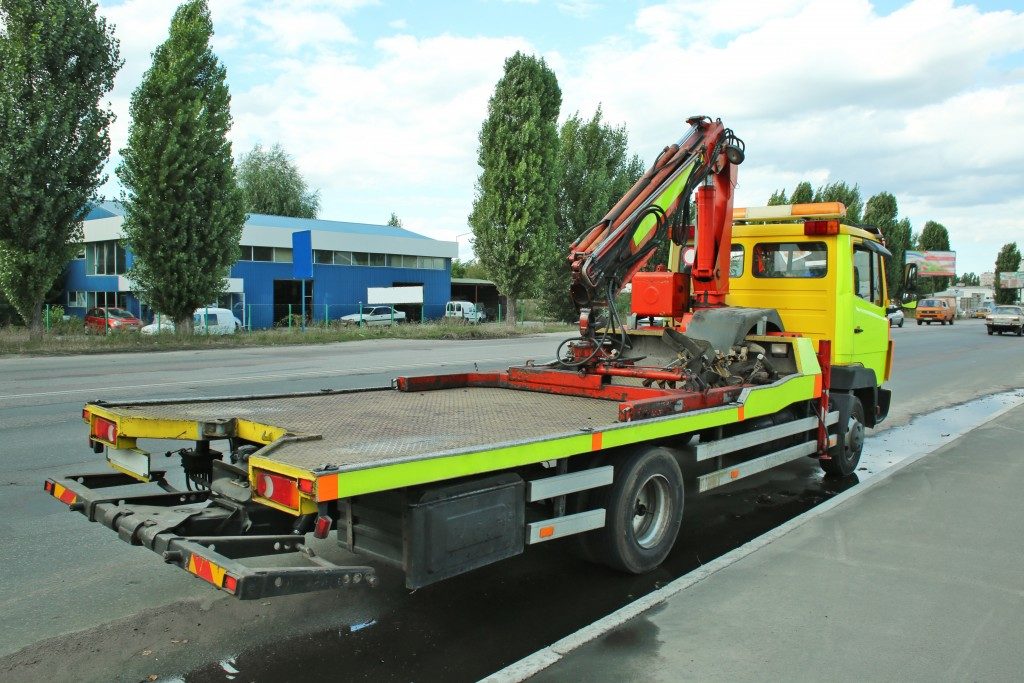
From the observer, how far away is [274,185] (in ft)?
204

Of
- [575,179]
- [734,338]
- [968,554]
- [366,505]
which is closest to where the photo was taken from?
[366,505]

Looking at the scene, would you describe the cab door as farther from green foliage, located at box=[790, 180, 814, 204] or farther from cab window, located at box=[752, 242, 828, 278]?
green foliage, located at box=[790, 180, 814, 204]

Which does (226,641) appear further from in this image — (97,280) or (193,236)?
(97,280)

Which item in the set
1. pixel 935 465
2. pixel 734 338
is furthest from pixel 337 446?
pixel 935 465

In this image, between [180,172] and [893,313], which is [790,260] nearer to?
[893,313]

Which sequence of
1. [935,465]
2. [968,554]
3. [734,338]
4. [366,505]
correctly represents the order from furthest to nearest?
1. [935,465]
2. [734,338]
3. [968,554]
4. [366,505]

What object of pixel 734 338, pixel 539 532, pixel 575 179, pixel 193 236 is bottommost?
pixel 539 532

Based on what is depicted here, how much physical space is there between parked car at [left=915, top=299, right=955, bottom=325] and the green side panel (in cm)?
5219

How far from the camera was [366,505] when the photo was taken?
367 cm

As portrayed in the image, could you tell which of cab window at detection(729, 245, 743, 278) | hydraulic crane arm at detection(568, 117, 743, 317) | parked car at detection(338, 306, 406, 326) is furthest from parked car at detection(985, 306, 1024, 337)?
hydraulic crane arm at detection(568, 117, 743, 317)

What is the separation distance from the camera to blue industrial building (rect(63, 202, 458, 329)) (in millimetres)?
39281

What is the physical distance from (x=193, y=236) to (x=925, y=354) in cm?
2413

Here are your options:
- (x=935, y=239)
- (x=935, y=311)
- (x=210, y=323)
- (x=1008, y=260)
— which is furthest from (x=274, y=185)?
(x=1008, y=260)

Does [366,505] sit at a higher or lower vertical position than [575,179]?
lower
